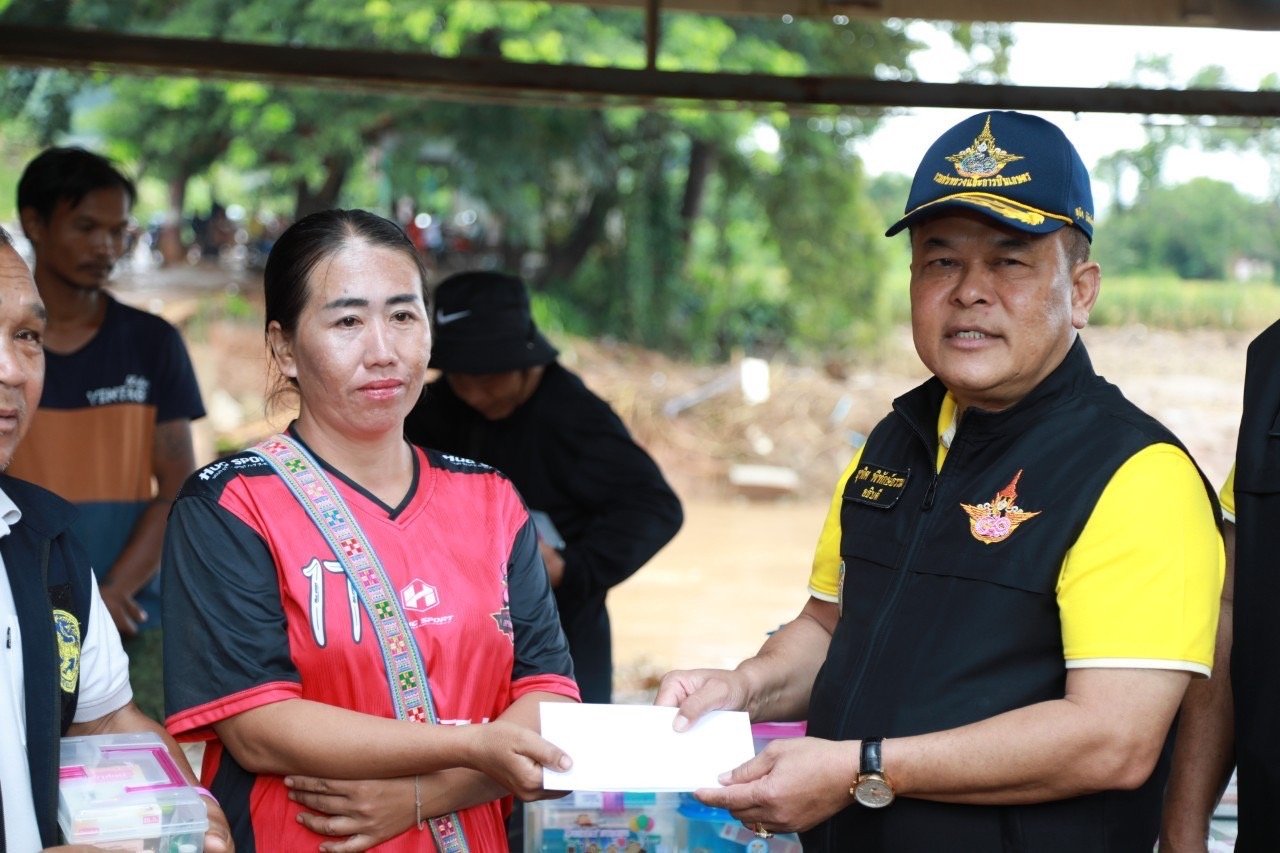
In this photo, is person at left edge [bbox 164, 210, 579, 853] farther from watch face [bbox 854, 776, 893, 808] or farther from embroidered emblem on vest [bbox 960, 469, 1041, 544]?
embroidered emblem on vest [bbox 960, 469, 1041, 544]

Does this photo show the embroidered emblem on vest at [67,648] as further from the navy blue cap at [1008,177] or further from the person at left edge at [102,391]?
the person at left edge at [102,391]

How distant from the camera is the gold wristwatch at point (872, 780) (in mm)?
2180

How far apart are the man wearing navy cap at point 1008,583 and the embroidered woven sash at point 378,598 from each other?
444 mm

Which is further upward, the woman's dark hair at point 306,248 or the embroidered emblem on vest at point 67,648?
the woman's dark hair at point 306,248

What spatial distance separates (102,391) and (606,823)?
2547 millimetres

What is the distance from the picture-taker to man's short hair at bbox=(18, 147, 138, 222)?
4.47 m

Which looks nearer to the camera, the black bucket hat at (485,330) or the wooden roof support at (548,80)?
the black bucket hat at (485,330)

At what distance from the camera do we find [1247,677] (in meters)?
2.28

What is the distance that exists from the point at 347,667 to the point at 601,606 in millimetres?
1943

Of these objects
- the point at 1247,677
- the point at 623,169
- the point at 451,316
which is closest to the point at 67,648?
the point at 1247,677

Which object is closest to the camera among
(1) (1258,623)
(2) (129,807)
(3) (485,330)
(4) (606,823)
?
(2) (129,807)

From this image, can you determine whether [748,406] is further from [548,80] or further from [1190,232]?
[548,80]

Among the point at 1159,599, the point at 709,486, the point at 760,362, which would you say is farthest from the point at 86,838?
the point at 760,362

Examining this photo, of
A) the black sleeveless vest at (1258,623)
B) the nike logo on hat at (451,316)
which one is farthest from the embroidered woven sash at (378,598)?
the nike logo on hat at (451,316)
